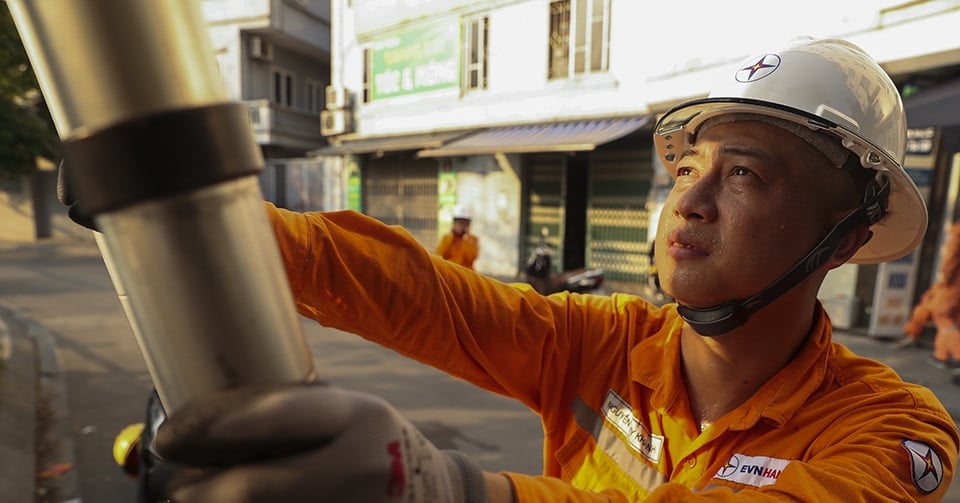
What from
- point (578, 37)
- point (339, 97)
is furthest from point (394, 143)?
point (578, 37)

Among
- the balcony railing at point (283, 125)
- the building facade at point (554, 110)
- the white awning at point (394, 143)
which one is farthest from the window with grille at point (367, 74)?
the balcony railing at point (283, 125)

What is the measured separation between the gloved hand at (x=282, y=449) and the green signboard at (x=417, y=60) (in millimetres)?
12703

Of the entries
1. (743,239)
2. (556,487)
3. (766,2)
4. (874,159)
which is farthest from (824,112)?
(766,2)

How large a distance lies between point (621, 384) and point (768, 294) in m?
0.44

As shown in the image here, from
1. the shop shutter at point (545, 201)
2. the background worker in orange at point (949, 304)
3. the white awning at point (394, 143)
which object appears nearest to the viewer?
the background worker in orange at point (949, 304)

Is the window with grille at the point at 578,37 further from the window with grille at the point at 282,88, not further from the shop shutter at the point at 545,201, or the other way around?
the window with grille at the point at 282,88

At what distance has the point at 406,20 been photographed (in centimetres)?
1334

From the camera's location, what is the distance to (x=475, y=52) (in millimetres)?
12344

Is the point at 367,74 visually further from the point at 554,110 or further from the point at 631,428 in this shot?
the point at 631,428

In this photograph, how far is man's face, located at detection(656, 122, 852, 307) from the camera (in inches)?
50.1

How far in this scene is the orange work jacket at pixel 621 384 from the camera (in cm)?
104

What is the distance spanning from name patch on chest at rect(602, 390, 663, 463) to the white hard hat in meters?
0.79

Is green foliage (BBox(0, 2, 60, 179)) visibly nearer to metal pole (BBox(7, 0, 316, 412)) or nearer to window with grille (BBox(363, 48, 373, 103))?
metal pole (BBox(7, 0, 316, 412))

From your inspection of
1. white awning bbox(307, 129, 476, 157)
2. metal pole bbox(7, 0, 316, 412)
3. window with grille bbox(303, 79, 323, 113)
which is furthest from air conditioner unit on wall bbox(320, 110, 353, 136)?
metal pole bbox(7, 0, 316, 412)
